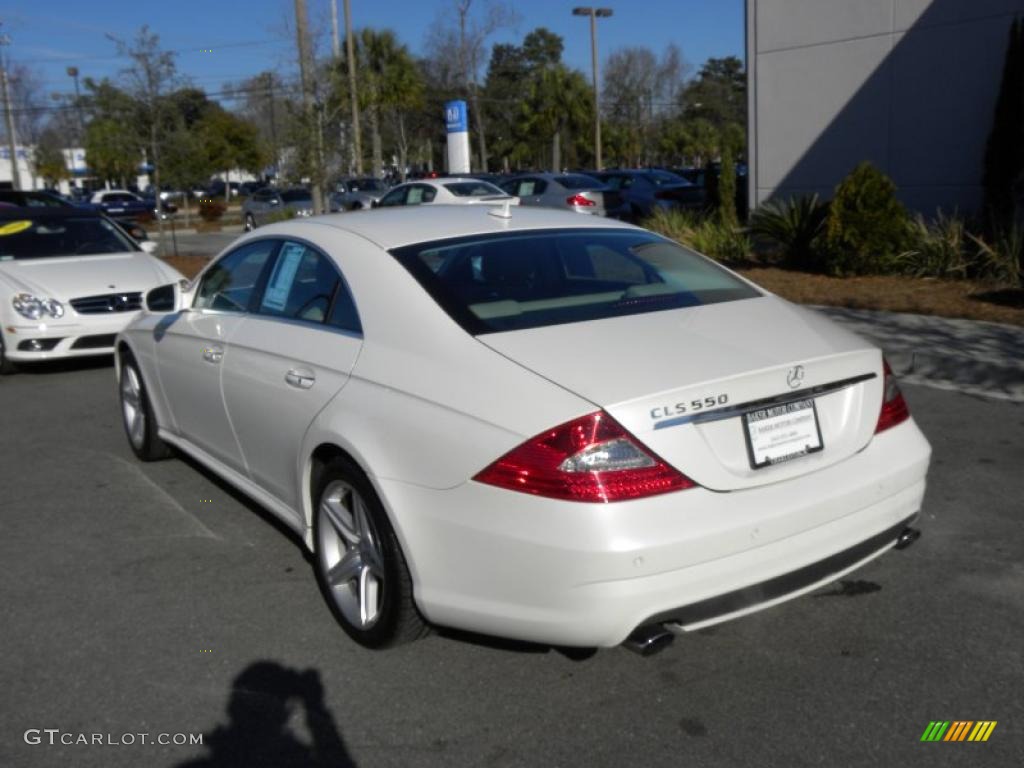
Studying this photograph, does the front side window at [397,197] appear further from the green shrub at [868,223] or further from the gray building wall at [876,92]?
the green shrub at [868,223]

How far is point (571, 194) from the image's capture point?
22.7 meters

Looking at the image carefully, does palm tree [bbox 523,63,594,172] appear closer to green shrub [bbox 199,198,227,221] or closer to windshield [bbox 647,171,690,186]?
green shrub [bbox 199,198,227,221]

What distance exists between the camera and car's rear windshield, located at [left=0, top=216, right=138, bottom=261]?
1018cm

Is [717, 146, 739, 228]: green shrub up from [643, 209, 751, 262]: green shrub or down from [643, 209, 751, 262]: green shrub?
up

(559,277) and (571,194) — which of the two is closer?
(559,277)

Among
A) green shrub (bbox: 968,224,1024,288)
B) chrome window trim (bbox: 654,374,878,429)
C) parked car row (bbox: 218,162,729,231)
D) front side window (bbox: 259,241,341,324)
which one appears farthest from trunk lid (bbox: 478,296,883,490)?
parked car row (bbox: 218,162,729,231)

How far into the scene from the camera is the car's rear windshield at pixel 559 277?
3.68 meters

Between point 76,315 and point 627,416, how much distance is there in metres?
7.58

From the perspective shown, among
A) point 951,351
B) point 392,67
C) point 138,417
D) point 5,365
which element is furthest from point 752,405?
point 392,67

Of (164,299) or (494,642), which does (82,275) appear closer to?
(164,299)

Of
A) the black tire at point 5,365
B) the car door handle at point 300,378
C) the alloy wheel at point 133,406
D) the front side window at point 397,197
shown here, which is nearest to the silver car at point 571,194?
the front side window at point 397,197

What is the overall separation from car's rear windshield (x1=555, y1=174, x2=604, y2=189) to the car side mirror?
18257mm

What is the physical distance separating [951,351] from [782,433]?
5654 mm

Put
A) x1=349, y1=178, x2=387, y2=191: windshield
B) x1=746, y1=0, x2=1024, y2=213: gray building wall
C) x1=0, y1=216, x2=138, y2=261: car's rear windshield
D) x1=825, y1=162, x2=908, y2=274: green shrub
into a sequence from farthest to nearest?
x1=349, y1=178, x2=387, y2=191: windshield, x1=746, y1=0, x2=1024, y2=213: gray building wall, x1=825, y1=162, x2=908, y2=274: green shrub, x1=0, y1=216, x2=138, y2=261: car's rear windshield
